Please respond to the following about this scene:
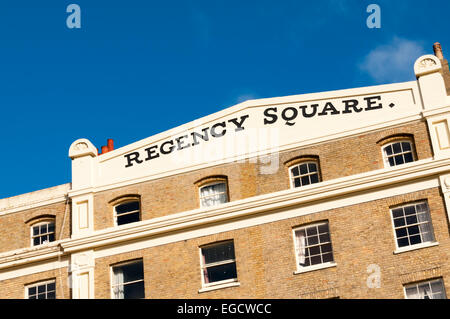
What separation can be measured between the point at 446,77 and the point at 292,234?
44.3 ft

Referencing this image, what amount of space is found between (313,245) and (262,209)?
2352mm

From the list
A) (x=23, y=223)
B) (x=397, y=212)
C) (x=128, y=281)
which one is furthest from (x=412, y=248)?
(x=23, y=223)

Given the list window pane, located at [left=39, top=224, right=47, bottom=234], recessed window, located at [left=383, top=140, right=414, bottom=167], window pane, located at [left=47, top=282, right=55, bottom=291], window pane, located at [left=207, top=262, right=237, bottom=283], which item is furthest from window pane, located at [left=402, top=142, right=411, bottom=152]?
window pane, located at [left=39, top=224, right=47, bottom=234]

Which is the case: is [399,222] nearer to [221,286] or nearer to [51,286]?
[221,286]

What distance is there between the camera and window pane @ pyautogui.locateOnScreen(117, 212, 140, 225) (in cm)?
3341

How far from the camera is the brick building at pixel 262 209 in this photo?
29.6 m

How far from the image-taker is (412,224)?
29.7m

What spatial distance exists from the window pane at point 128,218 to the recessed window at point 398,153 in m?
9.97

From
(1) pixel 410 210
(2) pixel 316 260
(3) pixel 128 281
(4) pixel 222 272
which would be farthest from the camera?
(3) pixel 128 281

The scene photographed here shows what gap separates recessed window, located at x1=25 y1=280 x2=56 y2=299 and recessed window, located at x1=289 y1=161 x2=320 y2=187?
1023cm

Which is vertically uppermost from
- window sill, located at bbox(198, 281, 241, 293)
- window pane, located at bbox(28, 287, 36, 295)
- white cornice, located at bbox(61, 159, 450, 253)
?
white cornice, located at bbox(61, 159, 450, 253)

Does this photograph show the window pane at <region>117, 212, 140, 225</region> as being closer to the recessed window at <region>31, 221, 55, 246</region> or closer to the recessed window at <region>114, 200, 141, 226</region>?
the recessed window at <region>114, 200, 141, 226</region>

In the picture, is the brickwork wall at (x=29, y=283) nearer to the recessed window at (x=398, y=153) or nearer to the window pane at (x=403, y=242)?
the window pane at (x=403, y=242)

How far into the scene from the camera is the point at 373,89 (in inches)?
1271
